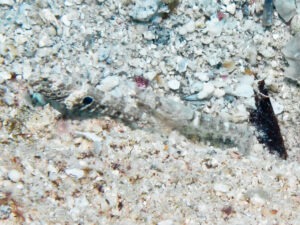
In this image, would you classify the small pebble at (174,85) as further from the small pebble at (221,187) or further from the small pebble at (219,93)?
the small pebble at (221,187)

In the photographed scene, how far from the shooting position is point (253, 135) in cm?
294

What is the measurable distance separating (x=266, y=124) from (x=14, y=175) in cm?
156

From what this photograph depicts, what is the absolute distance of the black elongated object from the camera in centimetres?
291

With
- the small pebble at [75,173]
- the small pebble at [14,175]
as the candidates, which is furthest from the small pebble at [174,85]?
the small pebble at [14,175]

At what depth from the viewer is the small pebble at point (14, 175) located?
Result: 2338mm

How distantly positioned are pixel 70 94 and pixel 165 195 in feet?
2.59

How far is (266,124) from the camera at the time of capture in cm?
295

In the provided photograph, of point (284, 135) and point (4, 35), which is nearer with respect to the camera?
point (4, 35)

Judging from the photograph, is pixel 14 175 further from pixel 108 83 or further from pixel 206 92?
pixel 206 92

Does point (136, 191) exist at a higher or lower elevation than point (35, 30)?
lower

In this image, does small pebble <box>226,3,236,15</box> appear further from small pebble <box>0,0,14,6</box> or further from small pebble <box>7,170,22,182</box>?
small pebble <box>7,170,22,182</box>

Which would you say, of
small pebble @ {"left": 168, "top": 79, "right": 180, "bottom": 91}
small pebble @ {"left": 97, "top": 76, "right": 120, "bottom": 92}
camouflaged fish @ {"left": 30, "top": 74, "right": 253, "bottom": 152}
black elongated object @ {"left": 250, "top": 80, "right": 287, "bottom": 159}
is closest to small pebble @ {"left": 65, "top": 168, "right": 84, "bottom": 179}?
camouflaged fish @ {"left": 30, "top": 74, "right": 253, "bottom": 152}

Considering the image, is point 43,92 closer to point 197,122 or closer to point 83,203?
point 83,203

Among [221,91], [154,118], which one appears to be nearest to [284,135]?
[221,91]
